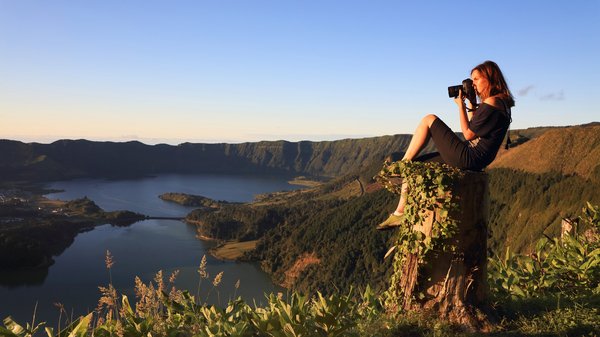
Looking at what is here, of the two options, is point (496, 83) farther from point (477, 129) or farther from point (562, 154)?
point (562, 154)

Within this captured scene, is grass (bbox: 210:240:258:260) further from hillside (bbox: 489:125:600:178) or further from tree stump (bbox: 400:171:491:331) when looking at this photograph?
tree stump (bbox: 400:171:491:331)

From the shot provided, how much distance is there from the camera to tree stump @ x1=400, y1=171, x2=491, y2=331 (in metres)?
6.30

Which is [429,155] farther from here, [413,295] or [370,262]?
[370,262]

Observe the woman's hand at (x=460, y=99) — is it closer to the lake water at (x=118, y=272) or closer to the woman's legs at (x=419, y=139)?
the woman's legs at (x=419, y=139)

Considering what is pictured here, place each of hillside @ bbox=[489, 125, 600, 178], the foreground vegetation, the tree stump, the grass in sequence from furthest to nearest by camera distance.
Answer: the grass, hillside @ bbox=[489, 125, 600, 178], the tree stump, the foreground vegetation

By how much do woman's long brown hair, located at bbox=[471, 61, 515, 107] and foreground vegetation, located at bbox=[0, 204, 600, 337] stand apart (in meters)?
3.05

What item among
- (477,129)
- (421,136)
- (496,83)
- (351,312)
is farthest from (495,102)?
(351,312)

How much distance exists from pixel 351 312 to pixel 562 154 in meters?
150

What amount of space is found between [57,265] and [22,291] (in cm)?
1965

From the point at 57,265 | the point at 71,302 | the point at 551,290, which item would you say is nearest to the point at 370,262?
the point at 71,302

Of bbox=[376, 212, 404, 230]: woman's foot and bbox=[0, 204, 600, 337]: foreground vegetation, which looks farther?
bbox=[376, 212, 404, 230]: woman's foot

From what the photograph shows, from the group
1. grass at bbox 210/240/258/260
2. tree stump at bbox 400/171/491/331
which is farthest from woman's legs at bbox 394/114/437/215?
grass at bbox 210/240/258/260

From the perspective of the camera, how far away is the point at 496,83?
6.62 m

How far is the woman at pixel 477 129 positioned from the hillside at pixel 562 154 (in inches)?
5136
